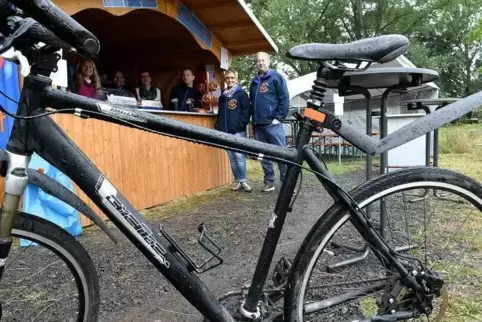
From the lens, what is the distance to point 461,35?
37625 millimetres

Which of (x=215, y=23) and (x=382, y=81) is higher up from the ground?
(x=215, y=23)

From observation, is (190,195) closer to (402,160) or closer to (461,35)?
(402,160)

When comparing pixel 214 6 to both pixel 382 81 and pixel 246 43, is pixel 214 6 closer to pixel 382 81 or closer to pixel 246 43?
pixel 246 43

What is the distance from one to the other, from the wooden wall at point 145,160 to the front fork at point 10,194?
254 centimetres

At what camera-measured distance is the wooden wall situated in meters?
4.41

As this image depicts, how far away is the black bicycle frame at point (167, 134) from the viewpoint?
1.39 meters

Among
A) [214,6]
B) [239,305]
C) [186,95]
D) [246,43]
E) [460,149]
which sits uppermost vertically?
[214,6]

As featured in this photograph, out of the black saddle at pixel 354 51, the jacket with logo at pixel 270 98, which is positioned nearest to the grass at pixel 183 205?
the jacket with logo at pixel 270 98

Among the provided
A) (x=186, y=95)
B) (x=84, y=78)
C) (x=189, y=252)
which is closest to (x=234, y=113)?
(x=186, y=95)

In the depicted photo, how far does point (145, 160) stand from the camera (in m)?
5.32

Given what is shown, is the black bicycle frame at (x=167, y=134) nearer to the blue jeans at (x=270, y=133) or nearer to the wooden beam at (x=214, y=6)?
the blue jeans at (x=270, y=133)

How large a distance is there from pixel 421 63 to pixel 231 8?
26107 millimetres

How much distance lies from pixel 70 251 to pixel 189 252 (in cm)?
197

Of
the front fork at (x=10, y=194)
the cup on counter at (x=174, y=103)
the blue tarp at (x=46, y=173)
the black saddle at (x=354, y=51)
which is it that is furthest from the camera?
the cup on counter at (x=174, y=103)
